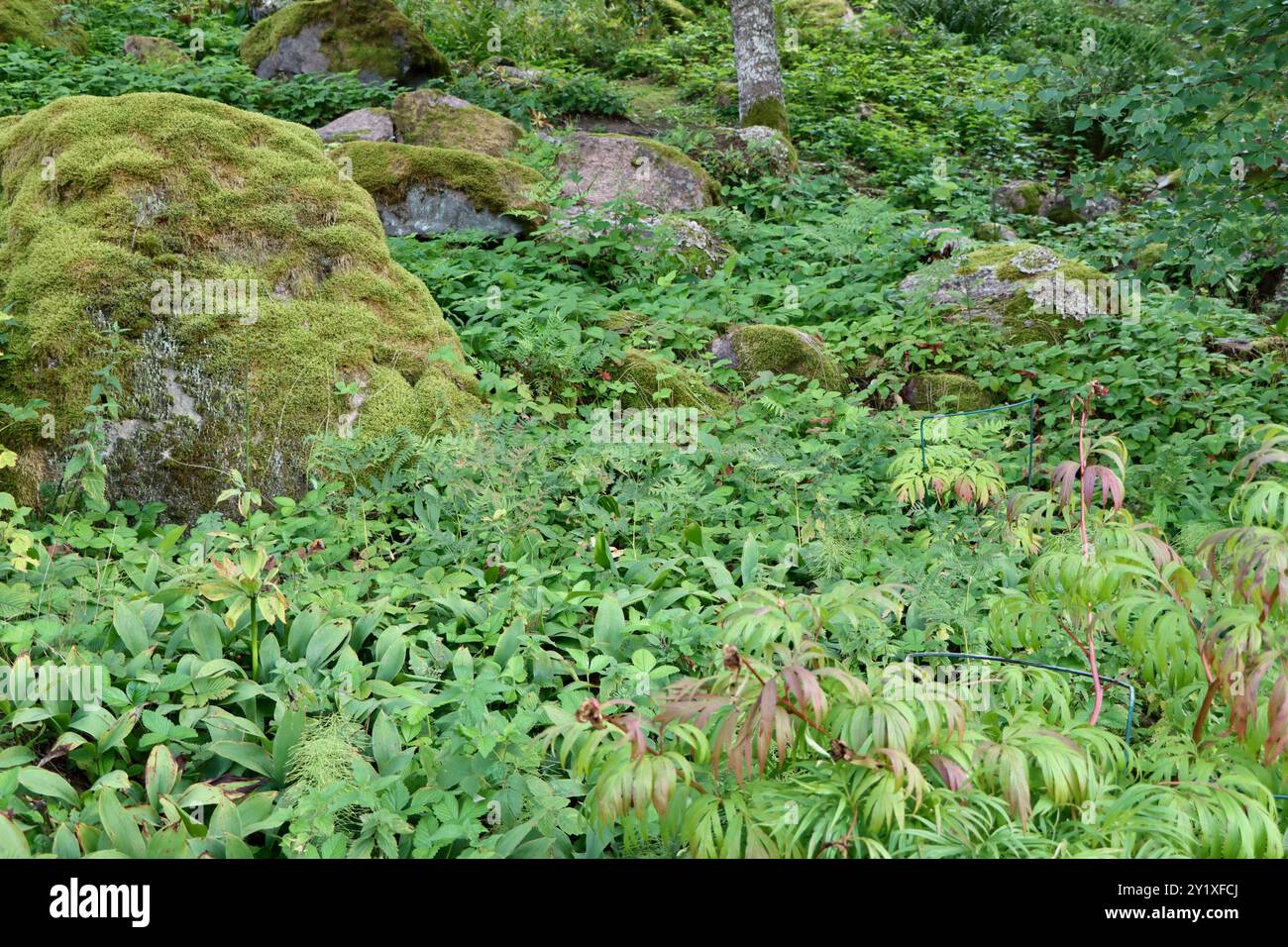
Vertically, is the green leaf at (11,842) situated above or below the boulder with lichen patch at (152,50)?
below

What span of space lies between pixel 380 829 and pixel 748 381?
4325 mm

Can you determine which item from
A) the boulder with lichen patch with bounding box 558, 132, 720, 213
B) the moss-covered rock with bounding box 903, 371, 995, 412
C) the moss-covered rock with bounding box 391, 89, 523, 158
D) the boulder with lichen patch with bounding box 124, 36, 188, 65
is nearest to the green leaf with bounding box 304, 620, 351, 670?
the moss-covered rock with bounding box 903, 371, 995, 412

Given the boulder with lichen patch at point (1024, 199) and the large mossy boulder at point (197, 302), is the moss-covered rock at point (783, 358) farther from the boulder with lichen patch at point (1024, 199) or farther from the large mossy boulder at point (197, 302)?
the boulder with lichen patch at point (1024, 199)

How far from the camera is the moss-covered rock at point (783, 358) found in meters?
6.53

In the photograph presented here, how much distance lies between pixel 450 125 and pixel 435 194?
1.44m

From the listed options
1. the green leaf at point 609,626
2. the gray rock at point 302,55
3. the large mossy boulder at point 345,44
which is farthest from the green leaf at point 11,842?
the gray rock at point 302,55

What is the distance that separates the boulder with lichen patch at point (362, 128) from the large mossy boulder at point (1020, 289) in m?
4.91

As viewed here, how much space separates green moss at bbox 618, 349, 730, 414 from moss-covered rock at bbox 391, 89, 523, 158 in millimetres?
3491

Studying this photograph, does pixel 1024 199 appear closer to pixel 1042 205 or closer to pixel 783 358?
pixel 1042 205

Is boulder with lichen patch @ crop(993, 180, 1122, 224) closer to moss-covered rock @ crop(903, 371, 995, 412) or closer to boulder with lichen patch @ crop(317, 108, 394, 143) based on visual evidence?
moss-covered rock @ crop(903, 371, 995, 412)

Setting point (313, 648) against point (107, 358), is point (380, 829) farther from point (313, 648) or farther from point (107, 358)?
point (107, 358)

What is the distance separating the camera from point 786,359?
6.56m

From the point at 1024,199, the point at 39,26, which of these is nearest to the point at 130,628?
the point at 1024,199
